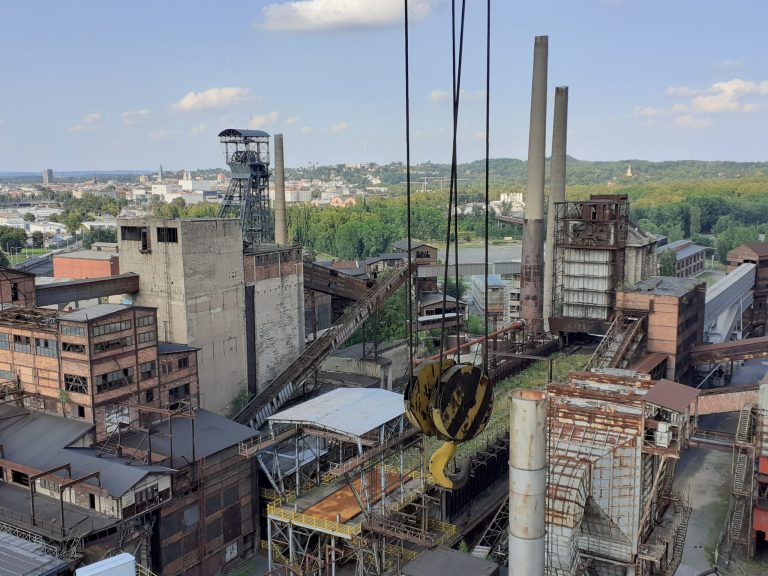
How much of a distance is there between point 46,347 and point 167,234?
744cm

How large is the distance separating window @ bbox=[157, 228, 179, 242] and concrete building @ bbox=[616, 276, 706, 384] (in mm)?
20507

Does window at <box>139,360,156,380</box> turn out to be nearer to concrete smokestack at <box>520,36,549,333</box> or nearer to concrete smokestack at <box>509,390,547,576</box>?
concrete smokestack at <box>509,390,547,576</box>

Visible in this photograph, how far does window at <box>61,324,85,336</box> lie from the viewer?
69.4ft

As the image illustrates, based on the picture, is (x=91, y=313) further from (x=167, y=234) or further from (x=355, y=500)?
(x=355, y=500)

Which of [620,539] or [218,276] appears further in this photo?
[218,276]

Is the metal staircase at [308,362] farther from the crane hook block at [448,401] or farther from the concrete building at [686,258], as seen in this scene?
the concrete building at [686,258]

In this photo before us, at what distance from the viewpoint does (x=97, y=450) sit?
21.2 metres

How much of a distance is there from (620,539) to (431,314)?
31.8 metres

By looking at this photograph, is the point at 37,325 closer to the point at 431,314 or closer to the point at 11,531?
the point at 11,531

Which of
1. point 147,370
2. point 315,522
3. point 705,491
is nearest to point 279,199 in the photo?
point 147,370

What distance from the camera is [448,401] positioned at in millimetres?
8406

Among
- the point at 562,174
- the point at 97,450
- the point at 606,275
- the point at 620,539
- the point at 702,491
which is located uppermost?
the point at 562,174

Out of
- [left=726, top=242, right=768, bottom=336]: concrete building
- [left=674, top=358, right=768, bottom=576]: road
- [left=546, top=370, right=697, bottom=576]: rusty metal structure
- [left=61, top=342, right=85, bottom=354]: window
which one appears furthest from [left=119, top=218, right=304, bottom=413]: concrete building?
[left=726, top=242, right=768, bottom=336]: concrete building

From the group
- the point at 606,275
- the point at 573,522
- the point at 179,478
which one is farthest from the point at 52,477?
the point at 606,275
